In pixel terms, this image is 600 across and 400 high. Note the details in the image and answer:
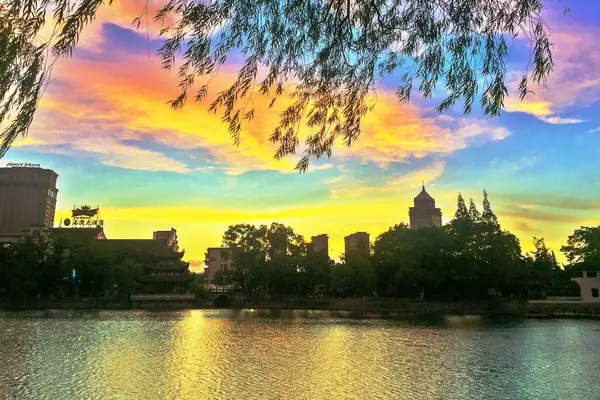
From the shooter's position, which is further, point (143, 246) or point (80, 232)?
point (80, 232)

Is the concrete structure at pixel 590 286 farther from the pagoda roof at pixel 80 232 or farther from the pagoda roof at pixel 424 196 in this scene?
the pagoda roof at pixel 424 196

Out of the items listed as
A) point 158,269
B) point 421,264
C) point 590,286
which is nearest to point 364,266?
point 421,264

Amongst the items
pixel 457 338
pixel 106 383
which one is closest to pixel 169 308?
pixel 457 338

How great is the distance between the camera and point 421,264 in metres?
41.0

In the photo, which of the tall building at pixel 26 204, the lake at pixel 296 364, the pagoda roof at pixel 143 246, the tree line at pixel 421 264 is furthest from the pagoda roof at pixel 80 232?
the lake at pixel 296 364

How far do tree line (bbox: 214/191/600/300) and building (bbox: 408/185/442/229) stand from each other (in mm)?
68526

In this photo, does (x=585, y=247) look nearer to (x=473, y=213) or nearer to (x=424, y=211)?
(x=473, y=213)

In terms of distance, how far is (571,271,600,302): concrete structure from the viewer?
129ft

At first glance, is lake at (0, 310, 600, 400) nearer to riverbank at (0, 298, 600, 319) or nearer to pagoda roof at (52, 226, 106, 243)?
riverbank at (0, 298, 600, 319)

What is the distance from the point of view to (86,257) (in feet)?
153

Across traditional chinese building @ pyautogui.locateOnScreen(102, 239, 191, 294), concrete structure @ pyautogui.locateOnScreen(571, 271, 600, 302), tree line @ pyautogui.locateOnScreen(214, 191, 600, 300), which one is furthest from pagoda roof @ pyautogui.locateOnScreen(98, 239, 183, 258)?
concrete structure @ pyautogui.locateOnScreen(571, 271, 600, 302)

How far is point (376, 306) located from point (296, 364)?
3103cm

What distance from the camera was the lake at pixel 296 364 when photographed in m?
11.9

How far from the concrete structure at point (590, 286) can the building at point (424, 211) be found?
259 feet
